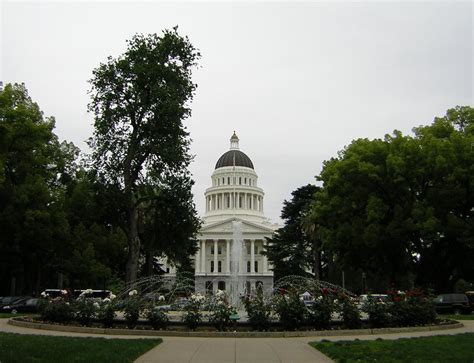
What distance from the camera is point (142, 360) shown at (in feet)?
38.1

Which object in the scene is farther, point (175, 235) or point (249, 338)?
point (175, 235)

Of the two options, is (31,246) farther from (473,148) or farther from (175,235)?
(473,148)

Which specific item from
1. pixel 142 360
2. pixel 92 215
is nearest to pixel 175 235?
pixel 92 215

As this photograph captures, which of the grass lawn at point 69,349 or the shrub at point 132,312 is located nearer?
the grass lawn at point 69,349

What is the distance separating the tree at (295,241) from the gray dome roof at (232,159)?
72.4m

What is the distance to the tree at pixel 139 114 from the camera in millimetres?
33312

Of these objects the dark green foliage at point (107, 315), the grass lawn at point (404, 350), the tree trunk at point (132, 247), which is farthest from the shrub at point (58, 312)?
the tree trunk at point (132, 247)

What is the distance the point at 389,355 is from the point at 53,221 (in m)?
31.6

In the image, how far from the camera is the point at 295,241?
58344 mm

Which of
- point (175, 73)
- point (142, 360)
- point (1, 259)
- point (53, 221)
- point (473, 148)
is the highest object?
point (175, 73)

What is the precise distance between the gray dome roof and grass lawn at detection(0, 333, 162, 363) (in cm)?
11652

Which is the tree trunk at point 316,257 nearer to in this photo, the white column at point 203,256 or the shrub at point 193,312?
the shrub at point 193,312

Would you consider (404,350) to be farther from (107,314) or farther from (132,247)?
(132,247)

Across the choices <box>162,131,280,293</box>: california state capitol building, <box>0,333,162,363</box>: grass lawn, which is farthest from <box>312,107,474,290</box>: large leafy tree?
Answer: <box>162,131,280,293</box>: california state capitol building
